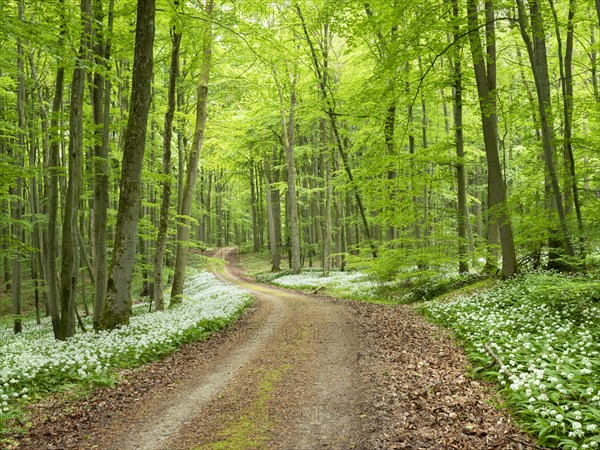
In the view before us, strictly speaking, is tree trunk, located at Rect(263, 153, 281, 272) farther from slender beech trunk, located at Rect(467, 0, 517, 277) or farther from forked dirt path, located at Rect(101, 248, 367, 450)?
forked dirt path, located at Rect(101, 248, 367, 450)

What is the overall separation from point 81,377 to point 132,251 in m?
4.22

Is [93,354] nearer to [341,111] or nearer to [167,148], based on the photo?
[167,148]

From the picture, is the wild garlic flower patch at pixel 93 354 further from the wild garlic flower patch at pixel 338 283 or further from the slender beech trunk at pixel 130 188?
the wild garlic flower patch at pixel 338 283

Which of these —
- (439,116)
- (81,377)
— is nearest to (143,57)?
(81,377)

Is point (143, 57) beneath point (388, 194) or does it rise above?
above

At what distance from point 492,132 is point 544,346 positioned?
27.7 ft

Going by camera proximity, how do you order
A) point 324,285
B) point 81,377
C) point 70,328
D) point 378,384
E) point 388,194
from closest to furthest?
1. point 378,384
2. point 81,377
3. point 70,328
4. point 388,194
5. point 324,285

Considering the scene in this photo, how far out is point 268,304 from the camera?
55.6 ft

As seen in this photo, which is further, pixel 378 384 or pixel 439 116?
pixel 439 116

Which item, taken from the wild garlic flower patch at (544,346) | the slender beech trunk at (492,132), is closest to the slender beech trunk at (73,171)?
the wild garlic flower patch at (544,346)

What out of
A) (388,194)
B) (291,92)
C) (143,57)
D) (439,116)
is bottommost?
(388,194)

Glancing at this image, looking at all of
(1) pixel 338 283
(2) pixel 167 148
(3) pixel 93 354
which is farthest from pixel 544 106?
(1) pixel 338 283

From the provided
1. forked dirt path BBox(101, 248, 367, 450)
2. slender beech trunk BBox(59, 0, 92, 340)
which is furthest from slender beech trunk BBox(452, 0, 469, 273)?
slender beech trunk BBox(59, 0, 92, 340)

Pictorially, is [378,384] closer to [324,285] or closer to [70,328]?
[70,328]
